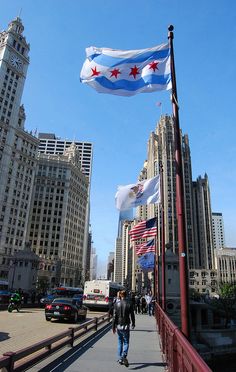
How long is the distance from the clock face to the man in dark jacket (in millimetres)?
115333

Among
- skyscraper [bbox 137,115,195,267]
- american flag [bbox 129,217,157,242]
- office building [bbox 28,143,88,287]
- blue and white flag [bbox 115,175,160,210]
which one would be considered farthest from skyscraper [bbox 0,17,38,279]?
blue and white flag [bbox 115,175,160,210]

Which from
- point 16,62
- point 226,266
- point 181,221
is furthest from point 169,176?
point 181,221

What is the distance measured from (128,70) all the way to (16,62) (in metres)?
114

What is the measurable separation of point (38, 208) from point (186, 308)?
131 metres

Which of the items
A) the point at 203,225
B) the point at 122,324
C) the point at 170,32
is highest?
the point at 203,225

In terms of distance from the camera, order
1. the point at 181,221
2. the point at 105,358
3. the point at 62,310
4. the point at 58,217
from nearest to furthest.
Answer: the point at 181,221 < the point at 105,358 < the point at 62,310 < the point at 58,217

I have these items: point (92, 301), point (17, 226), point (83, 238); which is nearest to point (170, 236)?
point (83, 238)

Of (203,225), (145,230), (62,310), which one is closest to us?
(62,310)

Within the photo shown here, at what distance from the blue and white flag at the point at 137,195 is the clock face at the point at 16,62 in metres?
108

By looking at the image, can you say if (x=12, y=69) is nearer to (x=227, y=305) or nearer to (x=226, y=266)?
(x=227, y=305)

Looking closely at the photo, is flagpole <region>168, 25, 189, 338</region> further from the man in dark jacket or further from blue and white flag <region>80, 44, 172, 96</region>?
the man in dark jacket

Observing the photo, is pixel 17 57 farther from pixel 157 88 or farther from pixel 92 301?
pixel 157 88

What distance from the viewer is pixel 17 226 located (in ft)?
357

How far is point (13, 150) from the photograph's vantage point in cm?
11138
